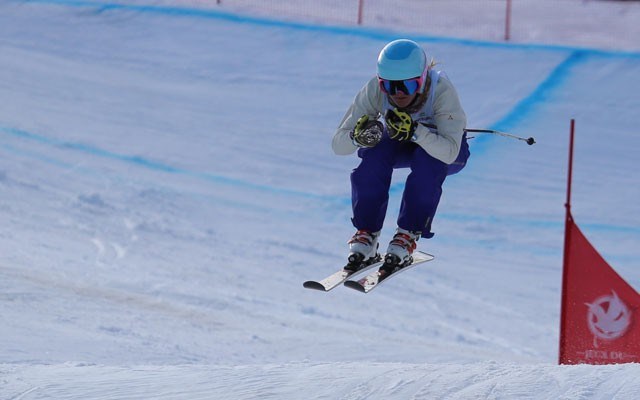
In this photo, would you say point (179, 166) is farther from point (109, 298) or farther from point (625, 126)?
point (625, 126)

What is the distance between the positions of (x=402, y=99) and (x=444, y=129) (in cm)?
29

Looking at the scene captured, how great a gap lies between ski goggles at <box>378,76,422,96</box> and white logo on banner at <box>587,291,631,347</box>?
239cm

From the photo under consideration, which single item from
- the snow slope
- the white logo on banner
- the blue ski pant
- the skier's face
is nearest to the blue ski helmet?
the skier's face

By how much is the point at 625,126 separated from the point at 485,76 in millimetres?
2127

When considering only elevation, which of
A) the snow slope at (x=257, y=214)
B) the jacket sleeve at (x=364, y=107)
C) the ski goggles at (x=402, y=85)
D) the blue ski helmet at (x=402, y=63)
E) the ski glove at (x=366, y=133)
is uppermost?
the blue ski helmet at (x=402, y=63)

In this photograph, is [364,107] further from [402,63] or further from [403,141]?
[402,63]

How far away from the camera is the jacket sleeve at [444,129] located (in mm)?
6055

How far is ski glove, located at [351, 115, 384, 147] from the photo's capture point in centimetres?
611

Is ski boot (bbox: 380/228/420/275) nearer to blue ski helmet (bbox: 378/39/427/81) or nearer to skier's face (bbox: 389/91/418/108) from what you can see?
skier's face (bbox: 389/91/418/108)

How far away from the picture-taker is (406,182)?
252 inches

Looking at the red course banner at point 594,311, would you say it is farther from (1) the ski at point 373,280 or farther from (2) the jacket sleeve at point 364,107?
(2) the jacket sleeve at point 364,107

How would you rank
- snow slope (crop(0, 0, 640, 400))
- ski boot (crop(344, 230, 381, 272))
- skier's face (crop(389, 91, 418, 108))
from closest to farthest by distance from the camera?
snow slope (crop(0, 0, 640, 400)) < skier's face (crop(389, 91, 418, 108)) < ski boot (crop(344, 230, 381, 272))

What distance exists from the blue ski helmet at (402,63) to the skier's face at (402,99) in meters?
0.13

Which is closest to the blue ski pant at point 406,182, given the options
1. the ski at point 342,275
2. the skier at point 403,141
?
the skier at point 403,141
